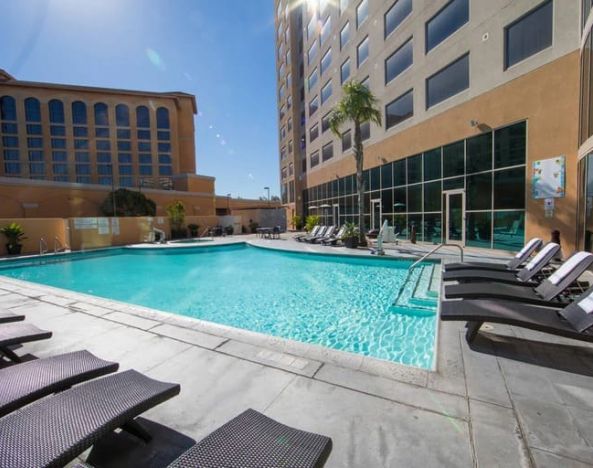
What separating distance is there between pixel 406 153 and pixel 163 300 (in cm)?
1289

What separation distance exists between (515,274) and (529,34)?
9002 millimetres

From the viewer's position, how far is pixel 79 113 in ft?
151

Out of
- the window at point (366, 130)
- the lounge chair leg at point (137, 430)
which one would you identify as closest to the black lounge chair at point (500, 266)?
the lounge chair leg at point (137, 430)

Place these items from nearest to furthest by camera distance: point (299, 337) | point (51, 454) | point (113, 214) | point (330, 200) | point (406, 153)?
point (51, 454) → point (299, 337) → point (406, 153) → point (330, 200) → point (113, 214)

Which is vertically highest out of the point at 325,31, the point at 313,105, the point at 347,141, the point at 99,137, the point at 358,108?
the point at 325,31

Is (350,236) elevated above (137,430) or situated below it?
above

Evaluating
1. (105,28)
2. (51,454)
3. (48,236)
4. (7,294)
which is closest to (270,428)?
(51,454)

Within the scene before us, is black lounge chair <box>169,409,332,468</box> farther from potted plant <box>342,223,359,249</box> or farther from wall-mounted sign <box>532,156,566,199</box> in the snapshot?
potted plant <box>342,223,359,249</box>

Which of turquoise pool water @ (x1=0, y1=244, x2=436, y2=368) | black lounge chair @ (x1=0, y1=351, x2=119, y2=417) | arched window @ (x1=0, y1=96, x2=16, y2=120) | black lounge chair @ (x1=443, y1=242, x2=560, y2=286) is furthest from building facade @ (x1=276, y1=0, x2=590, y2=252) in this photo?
arched window @ (x1=0, y1=96, x2=16, y2=120)

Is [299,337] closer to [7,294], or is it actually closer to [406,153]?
[7,294]

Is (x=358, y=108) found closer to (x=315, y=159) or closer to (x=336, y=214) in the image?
(x=336, y=214)

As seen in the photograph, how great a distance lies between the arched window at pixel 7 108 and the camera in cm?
4303

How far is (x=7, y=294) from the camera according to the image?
21.4 feet

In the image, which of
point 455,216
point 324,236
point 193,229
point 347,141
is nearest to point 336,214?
point 347,141
